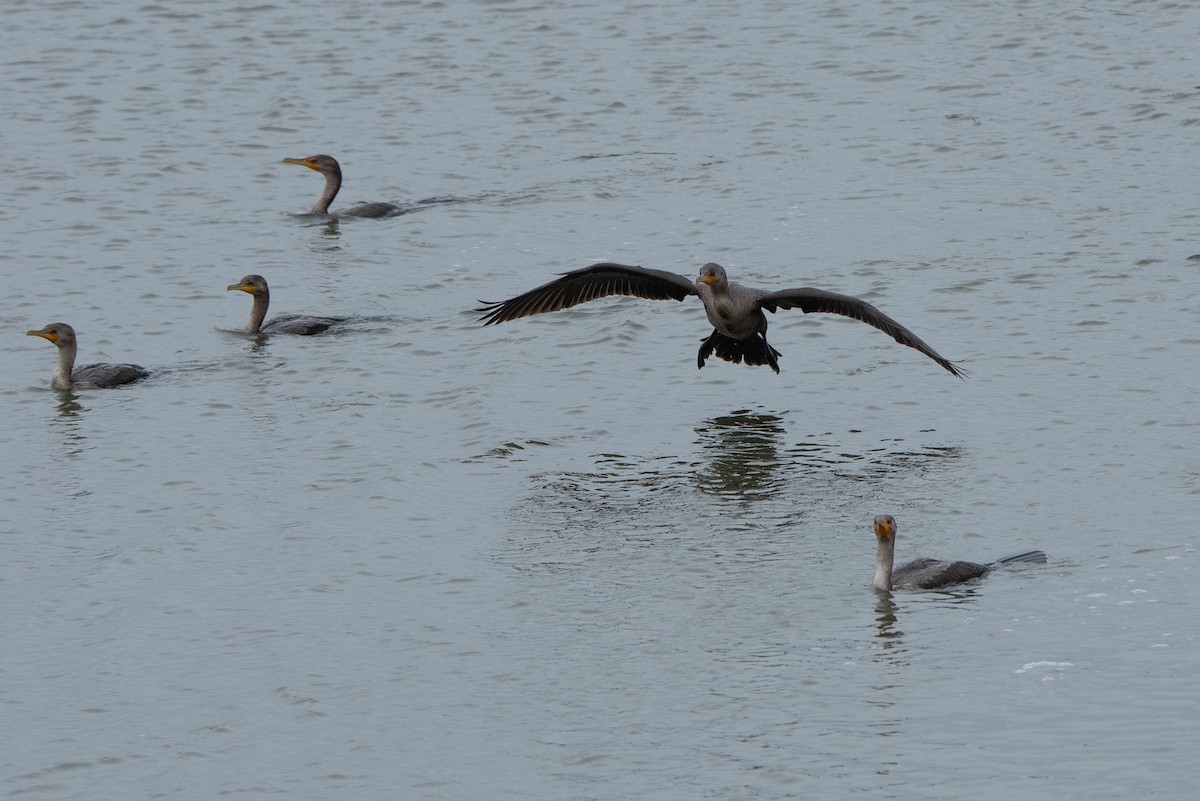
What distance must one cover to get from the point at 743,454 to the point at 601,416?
146 cm

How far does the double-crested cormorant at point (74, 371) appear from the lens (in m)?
16.4

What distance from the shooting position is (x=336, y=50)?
28531 millimetres

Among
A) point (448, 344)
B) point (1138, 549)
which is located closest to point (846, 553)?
point (1138, 549)

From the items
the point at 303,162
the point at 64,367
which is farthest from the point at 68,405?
the point at 303,162

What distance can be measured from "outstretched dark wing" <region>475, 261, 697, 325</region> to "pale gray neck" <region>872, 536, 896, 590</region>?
4578 mm

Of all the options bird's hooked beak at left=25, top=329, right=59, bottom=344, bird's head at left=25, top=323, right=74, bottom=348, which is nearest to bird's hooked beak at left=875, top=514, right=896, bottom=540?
bird's head at left=25, top=323, right=74, bottom=348

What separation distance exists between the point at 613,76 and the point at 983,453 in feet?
46.9

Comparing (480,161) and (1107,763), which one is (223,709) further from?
(480,161)

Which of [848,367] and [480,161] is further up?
[480,161]

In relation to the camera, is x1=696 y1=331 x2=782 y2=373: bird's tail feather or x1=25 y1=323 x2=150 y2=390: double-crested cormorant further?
x1=25 y1=323 x2=150 y2=390: double-crested cormorant

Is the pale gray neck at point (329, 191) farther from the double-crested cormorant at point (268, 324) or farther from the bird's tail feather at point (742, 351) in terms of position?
the bird's tail feather at point (742, 351)

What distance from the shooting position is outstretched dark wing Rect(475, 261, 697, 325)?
1526 cm

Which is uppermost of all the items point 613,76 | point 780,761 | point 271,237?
point 613,76

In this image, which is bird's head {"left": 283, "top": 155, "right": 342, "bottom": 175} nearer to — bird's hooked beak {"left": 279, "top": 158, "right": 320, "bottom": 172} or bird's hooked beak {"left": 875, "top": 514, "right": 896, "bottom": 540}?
bird's hooked beak {"left": 279, "top": 158, "right": 320, "bottom": 172}
